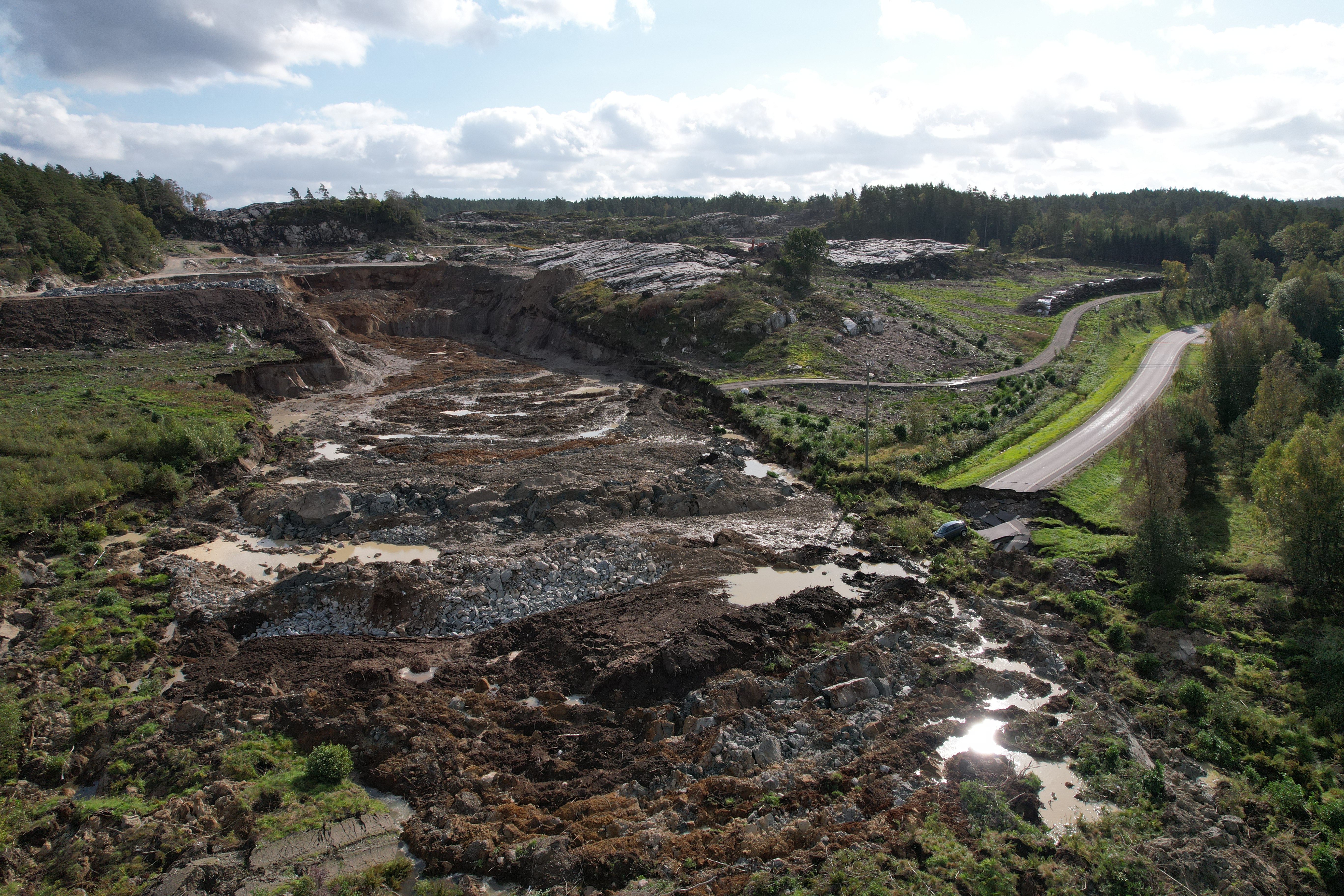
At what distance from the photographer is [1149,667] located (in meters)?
20.6

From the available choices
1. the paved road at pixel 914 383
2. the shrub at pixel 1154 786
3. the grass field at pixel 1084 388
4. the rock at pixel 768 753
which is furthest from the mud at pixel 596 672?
the paved road at pixel 914 383

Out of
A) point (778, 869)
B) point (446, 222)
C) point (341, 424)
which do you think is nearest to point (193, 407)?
point (341, 424)

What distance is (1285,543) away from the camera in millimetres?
22078

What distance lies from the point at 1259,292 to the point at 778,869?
92117 mm

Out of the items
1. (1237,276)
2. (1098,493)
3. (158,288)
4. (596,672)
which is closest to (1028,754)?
(596,672)

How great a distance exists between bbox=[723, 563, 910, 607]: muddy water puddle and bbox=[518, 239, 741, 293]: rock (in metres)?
52.3

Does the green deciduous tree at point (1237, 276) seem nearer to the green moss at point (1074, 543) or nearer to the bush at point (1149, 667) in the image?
the green moss at point (1074, 543)

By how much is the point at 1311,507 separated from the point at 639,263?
77208 mm

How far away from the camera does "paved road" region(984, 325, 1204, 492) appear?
109 ft

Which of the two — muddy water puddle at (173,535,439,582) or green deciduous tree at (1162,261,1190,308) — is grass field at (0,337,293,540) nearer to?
muddy water puddle at (173,535,439,582)

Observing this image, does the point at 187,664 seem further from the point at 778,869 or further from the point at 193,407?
the point at 193,407

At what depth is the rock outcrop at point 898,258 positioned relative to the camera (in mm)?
104562

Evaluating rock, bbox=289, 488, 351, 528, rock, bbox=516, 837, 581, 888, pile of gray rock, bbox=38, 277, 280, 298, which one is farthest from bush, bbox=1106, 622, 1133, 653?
pile of gray rock, bbox=38, 277, 280, 298

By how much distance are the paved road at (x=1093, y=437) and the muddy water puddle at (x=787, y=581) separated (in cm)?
914
